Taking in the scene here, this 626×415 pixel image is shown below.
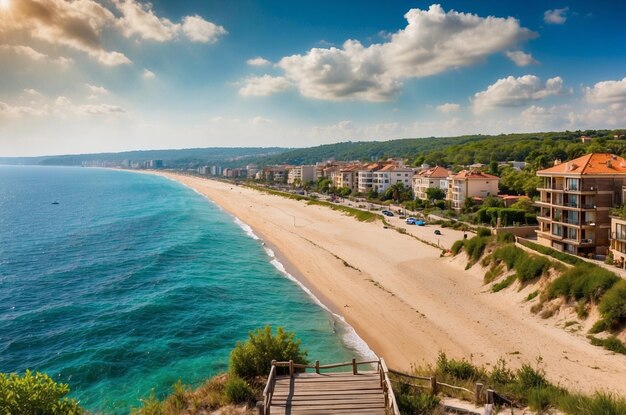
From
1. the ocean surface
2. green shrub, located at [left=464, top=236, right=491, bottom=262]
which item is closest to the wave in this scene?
the ocean surface

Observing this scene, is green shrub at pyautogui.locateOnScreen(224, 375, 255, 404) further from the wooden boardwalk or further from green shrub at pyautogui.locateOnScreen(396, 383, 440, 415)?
green shrub at pyautogui.locateOnScreen(396, 383, 440, 415)

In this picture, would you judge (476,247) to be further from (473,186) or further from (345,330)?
(473,186)

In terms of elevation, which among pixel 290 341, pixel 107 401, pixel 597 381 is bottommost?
pixel 107 401

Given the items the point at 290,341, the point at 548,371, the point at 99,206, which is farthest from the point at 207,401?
the point at 99,206

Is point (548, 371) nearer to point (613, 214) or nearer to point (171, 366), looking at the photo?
point (613, 214)

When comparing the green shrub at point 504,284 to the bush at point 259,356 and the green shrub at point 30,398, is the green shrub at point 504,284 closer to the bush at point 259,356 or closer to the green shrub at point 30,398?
the bush at point 259,356

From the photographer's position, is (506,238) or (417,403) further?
(506,238)

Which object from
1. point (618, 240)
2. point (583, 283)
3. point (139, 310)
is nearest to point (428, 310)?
point (583, 283)
